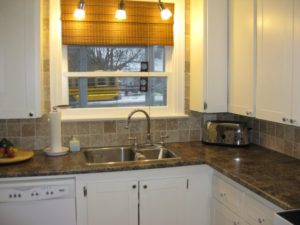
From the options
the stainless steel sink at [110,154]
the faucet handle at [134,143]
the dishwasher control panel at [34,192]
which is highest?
the faucet handle at [134,143]

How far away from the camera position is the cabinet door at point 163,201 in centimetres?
247

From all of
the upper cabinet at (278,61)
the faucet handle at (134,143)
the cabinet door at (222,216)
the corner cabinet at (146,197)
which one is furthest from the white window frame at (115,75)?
the cabinet door at (222,216)

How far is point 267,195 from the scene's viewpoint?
1781 millimetres

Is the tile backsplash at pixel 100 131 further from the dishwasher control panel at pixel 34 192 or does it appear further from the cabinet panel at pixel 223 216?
the cabinet panel at pixel 223 216

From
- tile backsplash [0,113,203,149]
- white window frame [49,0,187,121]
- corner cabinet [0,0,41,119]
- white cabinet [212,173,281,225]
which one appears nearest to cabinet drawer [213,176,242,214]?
white cabinet [212,173,281,225]

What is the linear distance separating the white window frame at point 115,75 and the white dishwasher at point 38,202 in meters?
0.74

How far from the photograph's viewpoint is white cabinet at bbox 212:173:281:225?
74.1 inches

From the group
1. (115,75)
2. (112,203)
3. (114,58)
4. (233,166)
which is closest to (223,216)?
(233,166)

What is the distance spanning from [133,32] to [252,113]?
1.24 m

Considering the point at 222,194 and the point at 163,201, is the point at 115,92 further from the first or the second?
the point at 222,194

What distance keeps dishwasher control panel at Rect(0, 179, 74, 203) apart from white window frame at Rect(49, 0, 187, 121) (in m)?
0.73

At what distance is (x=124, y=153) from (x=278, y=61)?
57.3 inches

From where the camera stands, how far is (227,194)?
230 cm

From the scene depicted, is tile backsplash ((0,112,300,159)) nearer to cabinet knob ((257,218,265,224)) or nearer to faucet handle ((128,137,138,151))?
faucet handle ((128,137,138,151))
